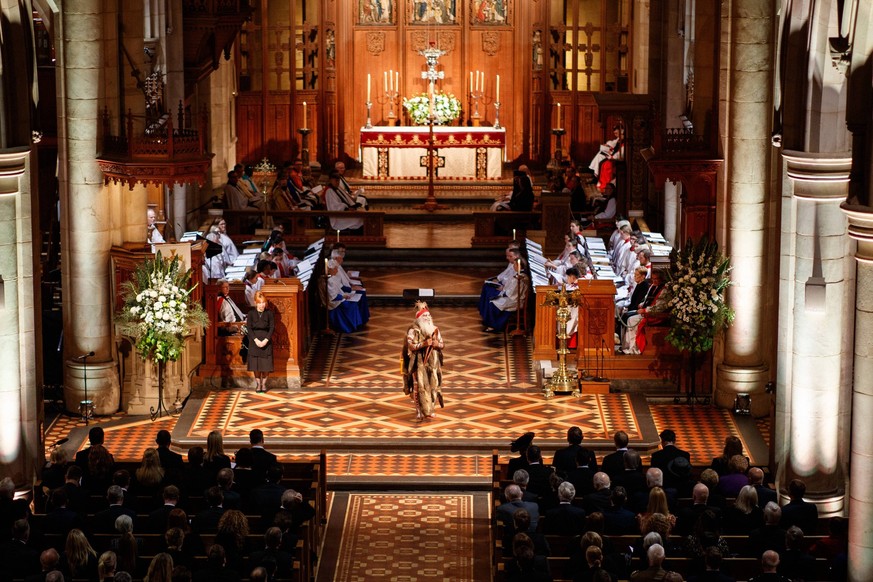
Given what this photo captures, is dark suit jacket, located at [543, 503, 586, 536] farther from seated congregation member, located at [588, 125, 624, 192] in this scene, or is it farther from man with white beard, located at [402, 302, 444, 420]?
seated congregation member, located at [588, 125, 624, 192]

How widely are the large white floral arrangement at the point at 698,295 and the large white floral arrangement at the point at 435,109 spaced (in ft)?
45.5

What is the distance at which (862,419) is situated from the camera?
548 inches

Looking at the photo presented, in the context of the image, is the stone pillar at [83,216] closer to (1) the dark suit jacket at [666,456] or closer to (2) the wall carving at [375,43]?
(1) the dark suit jacket at [666,456]

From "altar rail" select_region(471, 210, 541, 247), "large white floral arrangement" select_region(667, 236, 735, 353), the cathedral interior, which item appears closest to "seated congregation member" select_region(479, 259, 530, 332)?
the cathedral interior

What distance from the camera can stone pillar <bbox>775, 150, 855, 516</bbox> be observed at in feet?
55.1

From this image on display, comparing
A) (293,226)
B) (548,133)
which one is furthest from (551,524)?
(548,133)

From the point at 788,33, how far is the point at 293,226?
13.0 metres

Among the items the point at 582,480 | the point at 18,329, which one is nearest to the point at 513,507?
the point at 582,480

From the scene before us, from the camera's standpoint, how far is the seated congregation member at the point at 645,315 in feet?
72.1

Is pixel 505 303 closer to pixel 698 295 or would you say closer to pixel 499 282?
pixel 499 282

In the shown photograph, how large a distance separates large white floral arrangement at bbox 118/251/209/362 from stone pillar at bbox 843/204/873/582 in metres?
9.42

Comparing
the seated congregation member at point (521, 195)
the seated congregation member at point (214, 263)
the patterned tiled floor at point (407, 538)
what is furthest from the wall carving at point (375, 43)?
the patterned tiled floor at point (407, 538)

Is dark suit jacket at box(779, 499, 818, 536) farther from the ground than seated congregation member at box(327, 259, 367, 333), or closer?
closer

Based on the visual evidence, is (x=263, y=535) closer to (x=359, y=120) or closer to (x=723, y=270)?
(x=723, y=270)
